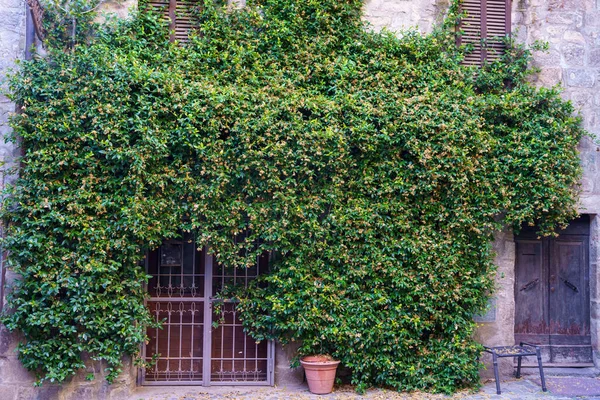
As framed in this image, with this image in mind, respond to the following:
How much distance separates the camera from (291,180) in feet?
19.6

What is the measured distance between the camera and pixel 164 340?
21.1ft

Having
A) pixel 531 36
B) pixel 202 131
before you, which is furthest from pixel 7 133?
pixel 531 36

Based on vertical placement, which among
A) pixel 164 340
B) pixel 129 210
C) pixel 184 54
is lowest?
pixel 164 340

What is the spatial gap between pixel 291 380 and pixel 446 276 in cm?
211

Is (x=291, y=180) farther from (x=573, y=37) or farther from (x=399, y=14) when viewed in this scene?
(x=573, y=37)

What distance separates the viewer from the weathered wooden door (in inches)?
273

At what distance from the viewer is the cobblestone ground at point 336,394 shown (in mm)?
5941

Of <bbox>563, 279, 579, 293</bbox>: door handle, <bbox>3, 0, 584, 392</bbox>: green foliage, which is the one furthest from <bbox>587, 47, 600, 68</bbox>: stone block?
<bbox>563, 279, 579, 293</bbox>: door handle

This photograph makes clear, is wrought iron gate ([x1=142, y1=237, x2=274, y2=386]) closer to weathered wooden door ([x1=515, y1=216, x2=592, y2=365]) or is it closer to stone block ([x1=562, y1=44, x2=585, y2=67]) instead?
weathered wooden door ([x1=515, y1=216, x2=592, y2=365])

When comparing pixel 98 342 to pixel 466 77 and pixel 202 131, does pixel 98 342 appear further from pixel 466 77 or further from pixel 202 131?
pixel 466 77

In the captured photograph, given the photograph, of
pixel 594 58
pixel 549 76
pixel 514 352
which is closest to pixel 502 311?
pixel 514 352

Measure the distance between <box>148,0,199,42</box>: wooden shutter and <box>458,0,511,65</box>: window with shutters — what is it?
3296mm

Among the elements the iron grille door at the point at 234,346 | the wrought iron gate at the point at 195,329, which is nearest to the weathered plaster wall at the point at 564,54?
the iron grille door at the point at 234,346

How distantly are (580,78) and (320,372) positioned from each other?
4759 millimetres
